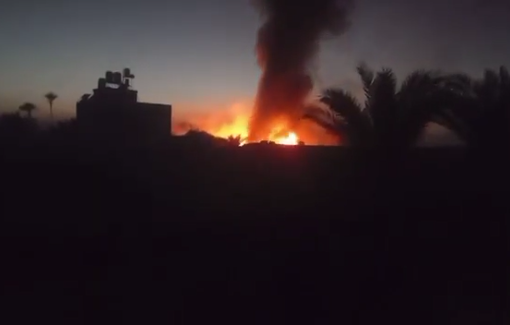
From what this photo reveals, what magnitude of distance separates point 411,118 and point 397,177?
4.75 feet

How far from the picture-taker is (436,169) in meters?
14.9

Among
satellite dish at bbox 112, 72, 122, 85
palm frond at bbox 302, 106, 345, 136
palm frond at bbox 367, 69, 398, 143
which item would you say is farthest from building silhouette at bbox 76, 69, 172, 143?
palm frond at bbox 367, 69, 398, 143

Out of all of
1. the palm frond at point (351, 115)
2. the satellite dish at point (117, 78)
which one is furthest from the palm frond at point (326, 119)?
the satellite dish at point (117, 78)

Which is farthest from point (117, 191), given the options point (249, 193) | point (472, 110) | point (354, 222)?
point (472, 110)

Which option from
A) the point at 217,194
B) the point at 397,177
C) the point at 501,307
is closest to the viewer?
the point at 501,307

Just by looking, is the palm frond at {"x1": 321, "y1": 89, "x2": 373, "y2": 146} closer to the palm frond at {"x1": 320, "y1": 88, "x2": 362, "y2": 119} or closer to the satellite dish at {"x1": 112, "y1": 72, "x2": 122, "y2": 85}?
the palm frond at {"x1": 320, "y1": 88, "x2": 362, "y2": 119}

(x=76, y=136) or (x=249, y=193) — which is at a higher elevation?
(x=76, y=136)

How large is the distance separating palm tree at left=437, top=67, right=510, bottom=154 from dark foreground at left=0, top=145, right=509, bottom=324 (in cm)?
204

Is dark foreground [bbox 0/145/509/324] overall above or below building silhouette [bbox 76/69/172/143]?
below

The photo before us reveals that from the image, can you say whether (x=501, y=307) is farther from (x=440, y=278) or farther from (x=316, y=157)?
(x=316, y=157)

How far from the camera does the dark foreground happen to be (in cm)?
816

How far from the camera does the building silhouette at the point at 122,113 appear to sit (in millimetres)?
18564

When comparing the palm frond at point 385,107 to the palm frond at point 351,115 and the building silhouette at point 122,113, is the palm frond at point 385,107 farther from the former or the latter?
the building silhouette at point 122,113

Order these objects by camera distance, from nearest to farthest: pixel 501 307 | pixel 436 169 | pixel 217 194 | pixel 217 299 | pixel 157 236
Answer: pixel 217 299 < pixel 501 307 < pixel 157 236 < pixel 217 194 < pixel 436 169
